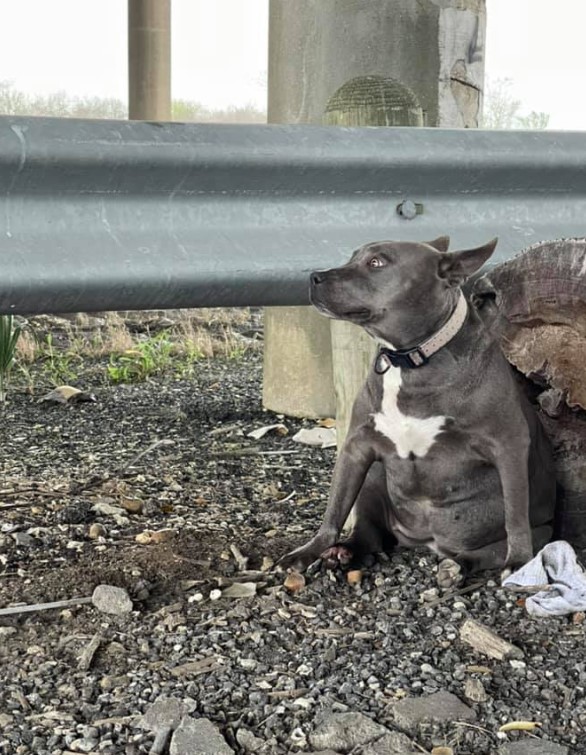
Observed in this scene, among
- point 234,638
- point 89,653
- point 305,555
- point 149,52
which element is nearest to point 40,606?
point 89,653

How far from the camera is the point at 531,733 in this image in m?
2.33

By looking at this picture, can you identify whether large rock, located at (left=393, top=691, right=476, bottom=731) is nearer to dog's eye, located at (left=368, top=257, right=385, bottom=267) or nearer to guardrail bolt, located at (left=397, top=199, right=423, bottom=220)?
dog's eye, located at (left=368, top=257, right=385, bottom=267)

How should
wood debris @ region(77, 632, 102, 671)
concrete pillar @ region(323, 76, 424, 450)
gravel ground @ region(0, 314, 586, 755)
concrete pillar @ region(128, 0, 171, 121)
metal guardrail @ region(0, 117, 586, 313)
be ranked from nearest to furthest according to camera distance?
gravel ground @ region(0, 314, 586, 755) → wood debris @ region(77, 632, 102, 671) → metal guardrail @ region(0, 117, 586, 313) → concrete pillar @ region(323, 76, 424, 450) → concrete pillar @ region(128, 0, 171, 121)

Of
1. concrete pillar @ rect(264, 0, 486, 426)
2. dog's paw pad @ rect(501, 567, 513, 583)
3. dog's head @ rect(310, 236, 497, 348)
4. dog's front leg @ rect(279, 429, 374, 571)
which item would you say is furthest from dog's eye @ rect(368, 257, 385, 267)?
concrete pillar @ rect(264, 0, 486, 426)

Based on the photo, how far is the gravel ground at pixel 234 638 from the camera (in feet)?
7.64

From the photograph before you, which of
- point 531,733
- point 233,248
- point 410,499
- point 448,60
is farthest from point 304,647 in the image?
point 448,60

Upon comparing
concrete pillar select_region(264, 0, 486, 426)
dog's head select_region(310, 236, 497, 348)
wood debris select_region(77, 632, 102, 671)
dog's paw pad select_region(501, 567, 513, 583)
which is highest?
concrete pillar select_region(264, 0, 486, 426)

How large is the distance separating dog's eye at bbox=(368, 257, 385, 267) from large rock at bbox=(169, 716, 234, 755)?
4.29 ft

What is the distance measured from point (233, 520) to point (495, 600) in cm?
103

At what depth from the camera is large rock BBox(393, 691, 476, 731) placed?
235 centimetres

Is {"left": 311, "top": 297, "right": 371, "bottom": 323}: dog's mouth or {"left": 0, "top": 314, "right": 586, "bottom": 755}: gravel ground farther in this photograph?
{"left": 311, "top": 297, "right": 371, "bottom": 323}: dog's mouth

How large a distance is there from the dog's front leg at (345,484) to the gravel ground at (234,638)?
0.43 feet

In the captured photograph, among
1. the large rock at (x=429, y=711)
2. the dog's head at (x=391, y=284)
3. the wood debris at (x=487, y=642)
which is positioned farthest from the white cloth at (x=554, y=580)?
the dog's head at (x=391, y=284)

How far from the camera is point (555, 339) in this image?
352cm
